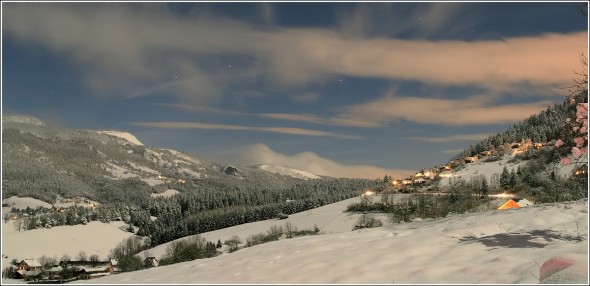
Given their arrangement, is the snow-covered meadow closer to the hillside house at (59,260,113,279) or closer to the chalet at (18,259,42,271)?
the hillside house at (59,260,113,279)

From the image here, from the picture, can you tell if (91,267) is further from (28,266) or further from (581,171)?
(581,171)

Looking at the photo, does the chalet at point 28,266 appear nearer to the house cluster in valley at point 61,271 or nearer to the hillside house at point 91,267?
the house cluster in valley at point 61,271

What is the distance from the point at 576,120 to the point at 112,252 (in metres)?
210

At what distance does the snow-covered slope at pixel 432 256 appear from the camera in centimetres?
723

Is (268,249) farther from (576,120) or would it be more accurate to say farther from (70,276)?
(70,276)

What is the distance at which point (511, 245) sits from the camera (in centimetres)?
888

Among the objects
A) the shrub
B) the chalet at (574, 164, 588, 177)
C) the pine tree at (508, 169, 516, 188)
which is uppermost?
the pine tree at (508, 169, 516, 188)

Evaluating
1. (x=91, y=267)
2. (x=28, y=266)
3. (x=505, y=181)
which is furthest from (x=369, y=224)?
(x=505, y=181)

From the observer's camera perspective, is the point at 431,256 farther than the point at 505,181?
No

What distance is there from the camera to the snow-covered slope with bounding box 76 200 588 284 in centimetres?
723

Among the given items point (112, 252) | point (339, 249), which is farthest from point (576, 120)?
point (112, 252)

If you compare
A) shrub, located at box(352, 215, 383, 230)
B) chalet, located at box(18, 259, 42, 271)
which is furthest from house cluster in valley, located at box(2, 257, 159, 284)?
shrub, located at box(352, 215, 383, 230)

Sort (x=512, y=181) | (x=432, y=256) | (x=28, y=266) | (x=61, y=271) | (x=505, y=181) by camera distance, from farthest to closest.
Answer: (x=505, y=181) → (x=512, y=181) → (x=28, y=266) → (x=61, y=271) → (x=432, y=256)

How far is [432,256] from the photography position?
356 inches
